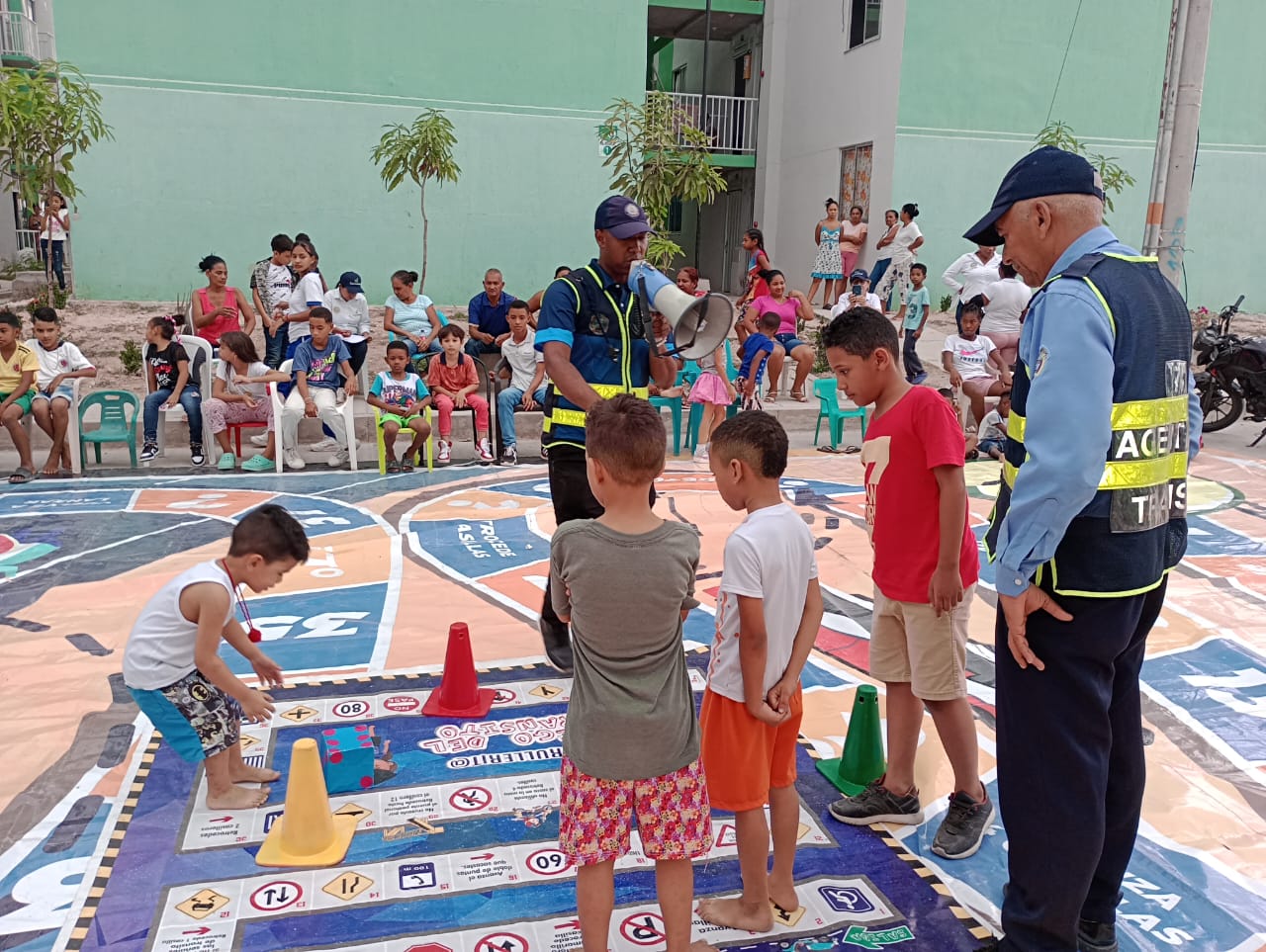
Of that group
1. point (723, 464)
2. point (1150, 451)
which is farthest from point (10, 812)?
point (1150, 451)

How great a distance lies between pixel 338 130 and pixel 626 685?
15493 mm

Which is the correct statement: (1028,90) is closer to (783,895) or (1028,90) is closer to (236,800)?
(783,895)

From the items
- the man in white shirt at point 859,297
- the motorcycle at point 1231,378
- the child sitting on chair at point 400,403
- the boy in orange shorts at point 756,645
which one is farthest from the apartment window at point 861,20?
the boy in orange shorts at point 756,645

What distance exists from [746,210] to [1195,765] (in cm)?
2090

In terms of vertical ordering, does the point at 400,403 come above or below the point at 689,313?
below

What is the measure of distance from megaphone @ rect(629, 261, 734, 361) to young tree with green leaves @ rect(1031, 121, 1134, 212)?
1439 centimetres

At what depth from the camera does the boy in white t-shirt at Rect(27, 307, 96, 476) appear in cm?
887

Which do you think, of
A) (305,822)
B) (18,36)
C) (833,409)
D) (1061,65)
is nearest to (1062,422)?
(305,822)

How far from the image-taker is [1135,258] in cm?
264

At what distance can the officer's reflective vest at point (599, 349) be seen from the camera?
460cm

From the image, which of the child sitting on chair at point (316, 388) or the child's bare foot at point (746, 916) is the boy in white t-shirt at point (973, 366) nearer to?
the child sitting on chair at point (316, 388)

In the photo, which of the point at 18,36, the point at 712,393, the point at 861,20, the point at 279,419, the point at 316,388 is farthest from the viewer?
the point at 18,36

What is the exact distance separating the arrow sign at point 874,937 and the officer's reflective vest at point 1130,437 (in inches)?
49.1

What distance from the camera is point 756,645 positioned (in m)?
2.93
